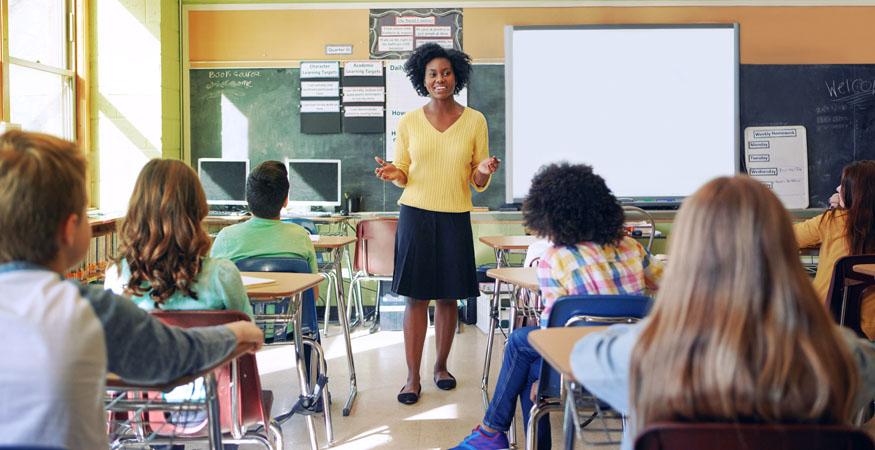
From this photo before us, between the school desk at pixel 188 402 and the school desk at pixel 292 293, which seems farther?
the school desk at pixel 292 293

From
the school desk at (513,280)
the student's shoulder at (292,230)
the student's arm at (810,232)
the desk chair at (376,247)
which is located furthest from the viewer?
the desk chair at (376,247)

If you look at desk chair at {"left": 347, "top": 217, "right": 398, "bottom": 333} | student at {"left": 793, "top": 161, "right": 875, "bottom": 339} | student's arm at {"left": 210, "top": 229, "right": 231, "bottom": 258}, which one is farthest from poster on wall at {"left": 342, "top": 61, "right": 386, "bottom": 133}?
student at {"left": 793, "top": 161, "right": 875, "bottom": 339}

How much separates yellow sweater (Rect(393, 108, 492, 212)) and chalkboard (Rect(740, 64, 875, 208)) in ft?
10.1

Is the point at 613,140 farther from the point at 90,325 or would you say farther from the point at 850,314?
the point at 90,325

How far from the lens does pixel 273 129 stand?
597 centimetres

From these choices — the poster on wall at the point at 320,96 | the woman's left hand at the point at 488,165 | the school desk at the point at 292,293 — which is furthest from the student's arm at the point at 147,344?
the poster on wall at the point at 320,96

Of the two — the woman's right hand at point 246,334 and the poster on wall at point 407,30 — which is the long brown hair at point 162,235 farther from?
the poster on wall at point 407,30

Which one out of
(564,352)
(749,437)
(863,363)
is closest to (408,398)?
(564,352)

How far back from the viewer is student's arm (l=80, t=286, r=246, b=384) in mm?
1215

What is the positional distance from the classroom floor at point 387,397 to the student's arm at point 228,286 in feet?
3.64

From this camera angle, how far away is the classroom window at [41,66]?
4.60 meters

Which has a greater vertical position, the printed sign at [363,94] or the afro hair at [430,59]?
the printed sign at [363,94]

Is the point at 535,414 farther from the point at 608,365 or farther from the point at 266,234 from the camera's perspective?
the point at 266,234

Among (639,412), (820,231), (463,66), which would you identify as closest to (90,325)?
(639,412)
